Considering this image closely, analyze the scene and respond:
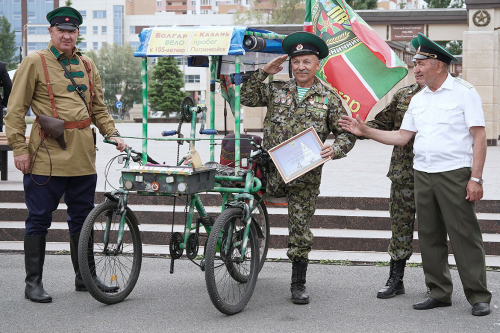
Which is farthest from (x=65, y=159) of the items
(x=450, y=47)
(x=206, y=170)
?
(x=450, y=47)

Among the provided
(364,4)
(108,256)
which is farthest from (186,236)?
(364,4)

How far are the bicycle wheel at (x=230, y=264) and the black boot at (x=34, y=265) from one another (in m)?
1.44

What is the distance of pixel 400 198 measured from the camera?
5480 millimetres

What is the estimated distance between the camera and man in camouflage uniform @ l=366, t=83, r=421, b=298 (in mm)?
5457

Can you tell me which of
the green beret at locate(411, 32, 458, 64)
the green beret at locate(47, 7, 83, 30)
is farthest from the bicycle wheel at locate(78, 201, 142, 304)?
the green beret at locate(411, 32, 458, 64)

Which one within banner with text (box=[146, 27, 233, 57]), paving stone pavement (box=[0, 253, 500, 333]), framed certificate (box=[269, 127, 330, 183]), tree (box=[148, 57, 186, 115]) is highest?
tree (box=[148, 57, 186, 115])

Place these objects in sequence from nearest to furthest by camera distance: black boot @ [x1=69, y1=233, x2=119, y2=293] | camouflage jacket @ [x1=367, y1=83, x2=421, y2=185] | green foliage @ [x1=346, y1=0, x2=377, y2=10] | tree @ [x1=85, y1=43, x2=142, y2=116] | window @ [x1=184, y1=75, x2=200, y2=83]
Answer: black boot @ [x1=69, y1=233, x2=119, y2=293] → camouflage jacket @ [x1=367, y1=83, x2=421, y2=185] → green foliage @ [x1=346, y1=0, x2=377, y2=10] → tree @ [x1=85, y1=43, x2=142, y2=116] → window @ [x1=184, y1=75, x2=200, y2=83]

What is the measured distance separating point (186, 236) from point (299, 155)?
1.10 meters

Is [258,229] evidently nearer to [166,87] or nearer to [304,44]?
[304,44]

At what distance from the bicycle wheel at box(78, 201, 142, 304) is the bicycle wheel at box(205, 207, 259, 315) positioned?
0.81m

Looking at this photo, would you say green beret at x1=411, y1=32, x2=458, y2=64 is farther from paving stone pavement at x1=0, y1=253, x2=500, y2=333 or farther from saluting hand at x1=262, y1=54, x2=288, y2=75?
paving stone pavement at x1=0, y1=253, x2=500, y2=333

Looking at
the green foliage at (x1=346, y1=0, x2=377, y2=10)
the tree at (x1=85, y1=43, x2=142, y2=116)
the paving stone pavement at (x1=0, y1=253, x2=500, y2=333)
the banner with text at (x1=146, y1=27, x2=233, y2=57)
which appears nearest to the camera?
the paving stone pavement at (x1=0, y1=253, x2=500, y2=333)

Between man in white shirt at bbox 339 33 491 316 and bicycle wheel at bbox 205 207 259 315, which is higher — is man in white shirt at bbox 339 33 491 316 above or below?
above

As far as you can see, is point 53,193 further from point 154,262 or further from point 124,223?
point 154,262
